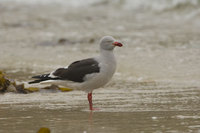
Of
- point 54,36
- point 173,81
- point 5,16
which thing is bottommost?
point 173,81

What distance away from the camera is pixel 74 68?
665 centimetres

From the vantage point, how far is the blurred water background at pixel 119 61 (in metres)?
5.63

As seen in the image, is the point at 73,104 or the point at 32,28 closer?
the point at 73,104

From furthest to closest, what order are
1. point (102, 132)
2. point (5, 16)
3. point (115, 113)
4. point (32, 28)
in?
point (5, 16)
point (32, 28)
point (115, 113)
point (102, 132)

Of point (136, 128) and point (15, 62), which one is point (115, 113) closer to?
point (136, 128)

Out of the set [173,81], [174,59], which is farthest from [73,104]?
[174,59]

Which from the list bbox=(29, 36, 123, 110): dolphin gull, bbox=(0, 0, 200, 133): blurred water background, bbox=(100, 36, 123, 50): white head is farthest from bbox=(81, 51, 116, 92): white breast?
bbox=(0, 0, 200, 133): blurred water background

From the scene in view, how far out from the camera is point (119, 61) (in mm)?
10109

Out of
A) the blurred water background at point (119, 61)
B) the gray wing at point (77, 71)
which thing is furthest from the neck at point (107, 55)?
the blurred water background at point (119, 61)

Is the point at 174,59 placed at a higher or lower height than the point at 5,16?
lower

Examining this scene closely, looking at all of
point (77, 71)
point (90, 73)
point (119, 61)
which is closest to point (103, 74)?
point (90, 73)

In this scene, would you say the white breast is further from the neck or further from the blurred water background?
the blurred water background

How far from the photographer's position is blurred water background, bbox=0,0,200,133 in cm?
563

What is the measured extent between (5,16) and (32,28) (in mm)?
3492
